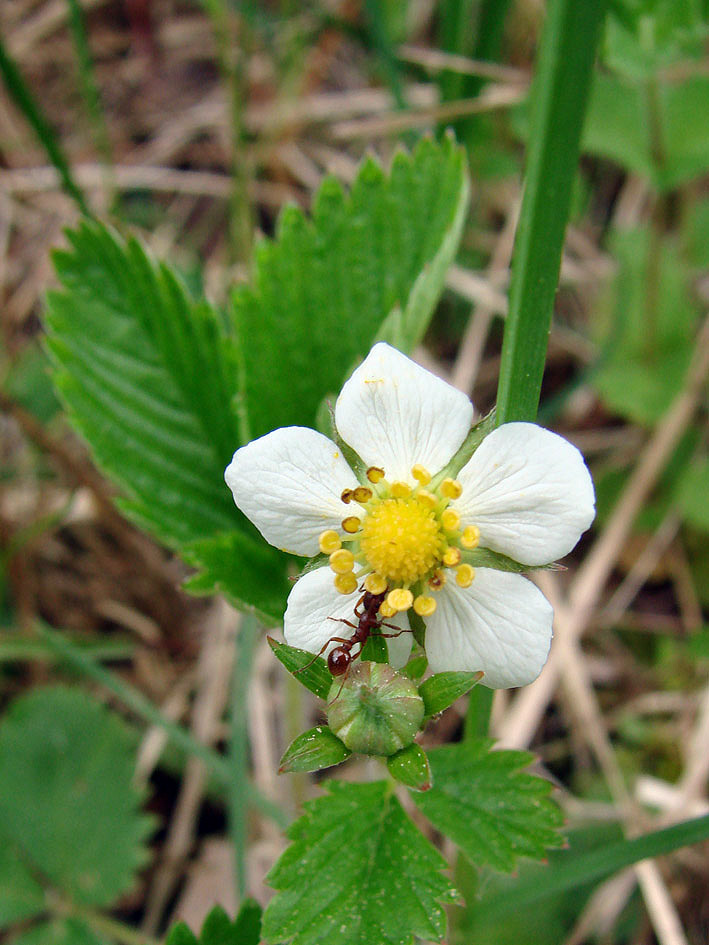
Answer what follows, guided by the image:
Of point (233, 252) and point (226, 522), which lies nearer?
point (226, 522)

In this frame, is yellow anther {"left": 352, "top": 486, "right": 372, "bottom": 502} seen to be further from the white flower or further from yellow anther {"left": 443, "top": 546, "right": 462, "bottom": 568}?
yellow anther {"left": 443, "top": 546, "right": 462, "bottom": 568}

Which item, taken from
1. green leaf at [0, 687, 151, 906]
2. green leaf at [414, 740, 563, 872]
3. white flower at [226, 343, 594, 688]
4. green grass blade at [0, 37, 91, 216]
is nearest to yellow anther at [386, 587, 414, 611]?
white flower at [226, 343, 594, 688]

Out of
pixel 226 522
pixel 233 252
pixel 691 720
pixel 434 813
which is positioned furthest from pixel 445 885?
pixel 233 252

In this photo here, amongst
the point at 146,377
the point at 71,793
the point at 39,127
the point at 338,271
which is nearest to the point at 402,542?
the point at 338,271

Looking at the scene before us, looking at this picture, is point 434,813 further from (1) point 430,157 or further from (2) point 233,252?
(2) point 233,252

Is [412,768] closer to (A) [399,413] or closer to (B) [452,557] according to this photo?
(B) [452,557]

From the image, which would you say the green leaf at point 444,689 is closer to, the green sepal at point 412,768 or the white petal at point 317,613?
the green sepal at point 412,768

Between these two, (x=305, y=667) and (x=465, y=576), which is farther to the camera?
(x=465, y=576)
